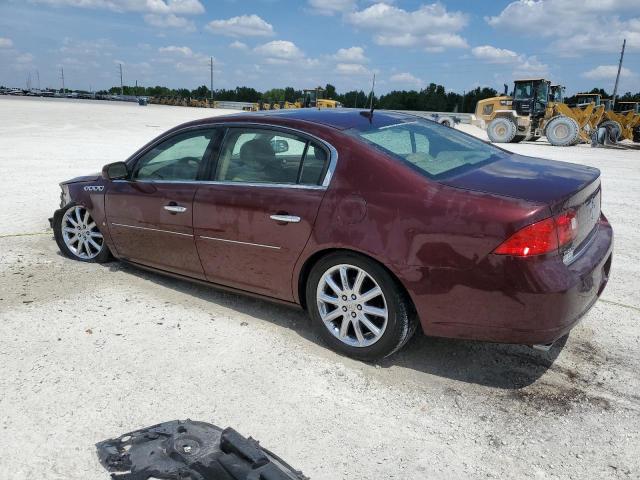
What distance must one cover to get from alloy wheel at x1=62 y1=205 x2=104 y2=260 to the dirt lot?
60cm

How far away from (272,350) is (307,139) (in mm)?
1446

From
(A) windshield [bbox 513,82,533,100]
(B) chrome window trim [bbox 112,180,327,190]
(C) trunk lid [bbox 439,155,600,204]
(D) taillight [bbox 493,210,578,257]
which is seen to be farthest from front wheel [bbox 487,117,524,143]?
(D) taillight [bbox 493,210,578,257]

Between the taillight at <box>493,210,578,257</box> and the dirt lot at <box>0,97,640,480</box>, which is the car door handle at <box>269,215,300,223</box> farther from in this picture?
the taillight at <box>493,210,578,257</box>

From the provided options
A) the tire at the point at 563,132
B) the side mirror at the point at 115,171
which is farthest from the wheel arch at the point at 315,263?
the tire at the point at 563,132

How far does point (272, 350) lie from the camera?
3.66 metres

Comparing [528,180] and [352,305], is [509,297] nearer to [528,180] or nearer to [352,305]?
[528,180]

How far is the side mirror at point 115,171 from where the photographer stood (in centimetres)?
461

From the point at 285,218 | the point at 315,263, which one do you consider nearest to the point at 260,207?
the point at 285,218

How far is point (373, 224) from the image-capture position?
322 cm

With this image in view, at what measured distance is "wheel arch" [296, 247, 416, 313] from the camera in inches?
128

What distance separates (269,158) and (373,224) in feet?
3.51

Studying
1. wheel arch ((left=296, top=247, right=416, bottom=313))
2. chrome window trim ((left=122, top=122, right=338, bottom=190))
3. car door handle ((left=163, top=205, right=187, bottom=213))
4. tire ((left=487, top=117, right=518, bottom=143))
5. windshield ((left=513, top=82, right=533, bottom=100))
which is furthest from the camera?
windshield ((left=513, top=82, right=533, bottom=100))

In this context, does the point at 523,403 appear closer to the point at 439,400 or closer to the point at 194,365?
the point at 439,400

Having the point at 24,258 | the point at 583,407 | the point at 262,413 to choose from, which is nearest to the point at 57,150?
the point at 24,258
